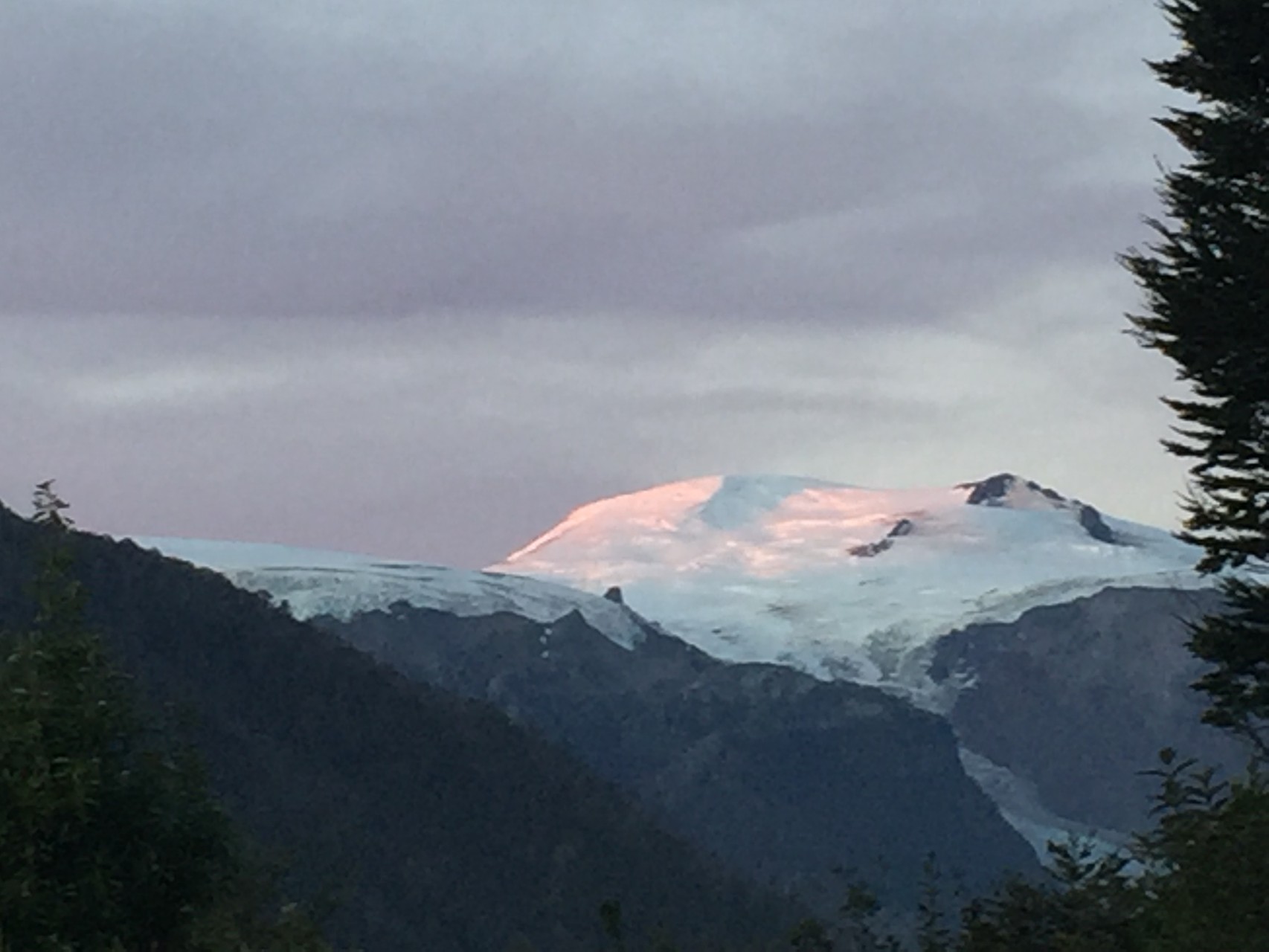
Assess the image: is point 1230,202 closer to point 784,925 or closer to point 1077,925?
point 1077,925

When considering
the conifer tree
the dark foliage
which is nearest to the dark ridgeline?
the conifer tree

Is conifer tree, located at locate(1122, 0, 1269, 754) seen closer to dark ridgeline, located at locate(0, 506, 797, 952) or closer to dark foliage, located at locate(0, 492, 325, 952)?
dark foliage, located at locate(0, 492, 325, 952)

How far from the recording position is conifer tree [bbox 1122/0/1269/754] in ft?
101

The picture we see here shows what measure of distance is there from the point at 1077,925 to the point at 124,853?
1496 centimetres

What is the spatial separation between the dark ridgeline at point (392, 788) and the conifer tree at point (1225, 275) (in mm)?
100709

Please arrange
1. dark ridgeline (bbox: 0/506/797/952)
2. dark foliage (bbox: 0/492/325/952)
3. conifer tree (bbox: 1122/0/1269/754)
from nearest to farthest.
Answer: dark foliage (bbox: 0/492/325/952), conifer tree (bbox: 1122/0/1269/754), dark ridgeline (bbox: 0/506/797/952)

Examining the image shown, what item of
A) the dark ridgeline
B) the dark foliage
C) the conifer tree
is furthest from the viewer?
the dark ridgeline

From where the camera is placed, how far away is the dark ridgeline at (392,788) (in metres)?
141

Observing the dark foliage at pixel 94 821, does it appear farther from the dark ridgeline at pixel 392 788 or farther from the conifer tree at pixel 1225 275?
the dark ridgeline at pixel 392 788

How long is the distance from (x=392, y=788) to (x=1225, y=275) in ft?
438

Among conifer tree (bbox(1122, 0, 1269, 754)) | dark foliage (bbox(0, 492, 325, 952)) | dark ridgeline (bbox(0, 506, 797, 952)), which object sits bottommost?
dark ridgeline (bbox(0, 506, 797, 952))

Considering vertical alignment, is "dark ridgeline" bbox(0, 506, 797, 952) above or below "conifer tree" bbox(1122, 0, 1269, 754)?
below

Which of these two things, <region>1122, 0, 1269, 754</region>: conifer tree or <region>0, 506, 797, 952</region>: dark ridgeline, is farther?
<region>0, 506, 797, 952</region>: dark ridgeline

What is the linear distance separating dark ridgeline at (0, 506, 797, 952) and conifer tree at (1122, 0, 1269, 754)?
3965 inches
